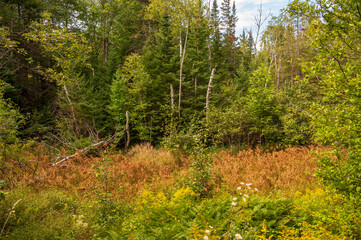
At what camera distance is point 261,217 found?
12.9ft

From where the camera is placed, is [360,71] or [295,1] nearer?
[360,71]

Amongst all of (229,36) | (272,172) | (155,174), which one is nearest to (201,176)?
(155,174)

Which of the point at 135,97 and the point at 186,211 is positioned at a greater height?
the point at 135,97

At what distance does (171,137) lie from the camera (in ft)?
39.1

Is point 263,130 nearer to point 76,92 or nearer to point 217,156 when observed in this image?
point 217,156

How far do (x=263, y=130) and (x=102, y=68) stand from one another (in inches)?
600

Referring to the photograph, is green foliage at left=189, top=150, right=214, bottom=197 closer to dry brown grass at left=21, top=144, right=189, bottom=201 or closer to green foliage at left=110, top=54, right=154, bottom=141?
dry brown grass at left=21, top=144, right=189, bottom=201

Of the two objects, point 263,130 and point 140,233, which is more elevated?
point 263,130

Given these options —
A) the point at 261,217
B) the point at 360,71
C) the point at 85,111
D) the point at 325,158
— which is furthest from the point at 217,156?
the point at 85,111

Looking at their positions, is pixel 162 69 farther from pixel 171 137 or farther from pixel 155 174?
pixel 155 174

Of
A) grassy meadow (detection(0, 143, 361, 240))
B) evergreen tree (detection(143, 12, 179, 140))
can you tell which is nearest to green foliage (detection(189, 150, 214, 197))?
grassy meadow (detection(0, 143, 361, 240))

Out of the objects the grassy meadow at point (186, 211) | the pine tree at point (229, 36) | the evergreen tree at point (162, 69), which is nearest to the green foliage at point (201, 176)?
the grassy meadow at point (186, 211)

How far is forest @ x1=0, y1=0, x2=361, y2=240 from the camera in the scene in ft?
10.4

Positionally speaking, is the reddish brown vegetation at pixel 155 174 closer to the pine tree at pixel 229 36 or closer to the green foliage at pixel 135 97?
the green foliage at pixel 135 97
